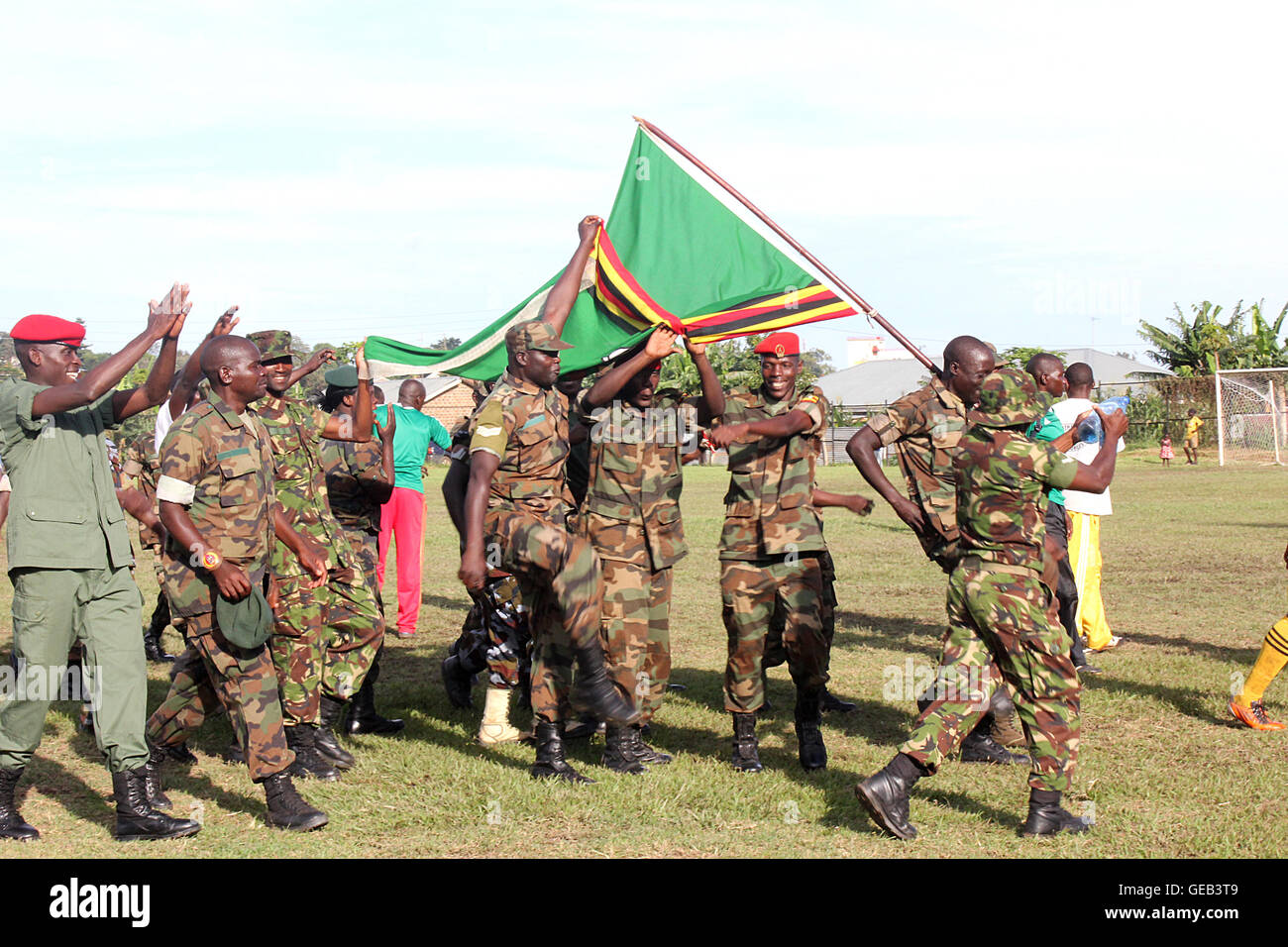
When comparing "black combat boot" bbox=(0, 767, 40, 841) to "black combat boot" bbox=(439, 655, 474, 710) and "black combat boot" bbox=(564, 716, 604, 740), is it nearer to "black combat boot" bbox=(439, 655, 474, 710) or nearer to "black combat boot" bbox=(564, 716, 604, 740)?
"black combat boot" bbox=(439, 655, 474, 710)

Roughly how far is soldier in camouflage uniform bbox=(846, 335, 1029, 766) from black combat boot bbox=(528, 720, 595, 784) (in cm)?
223

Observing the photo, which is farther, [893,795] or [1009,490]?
[1009,490]

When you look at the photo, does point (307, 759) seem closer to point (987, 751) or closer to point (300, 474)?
point (300, 474)

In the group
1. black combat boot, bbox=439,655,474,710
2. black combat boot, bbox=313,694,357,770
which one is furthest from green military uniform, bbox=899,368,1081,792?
black combat boot, bbox=439,655,474,710

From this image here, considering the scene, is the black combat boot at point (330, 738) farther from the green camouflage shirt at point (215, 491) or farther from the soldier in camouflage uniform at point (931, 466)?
the soldier in camouflage uniform at point (931, 466)

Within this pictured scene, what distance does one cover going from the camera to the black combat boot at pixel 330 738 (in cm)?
673

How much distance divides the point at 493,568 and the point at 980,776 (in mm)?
2877

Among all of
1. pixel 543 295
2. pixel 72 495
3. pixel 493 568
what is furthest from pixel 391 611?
pixel 72 495

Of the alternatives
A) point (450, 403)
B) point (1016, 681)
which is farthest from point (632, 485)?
point (450, 403)

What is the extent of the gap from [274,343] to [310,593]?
1.62 m

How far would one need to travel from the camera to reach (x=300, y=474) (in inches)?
271

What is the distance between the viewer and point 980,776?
248 inches
